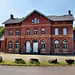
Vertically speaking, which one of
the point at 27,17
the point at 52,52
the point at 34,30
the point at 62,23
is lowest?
the point at 52,52

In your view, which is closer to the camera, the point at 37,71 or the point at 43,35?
the point at 37,71

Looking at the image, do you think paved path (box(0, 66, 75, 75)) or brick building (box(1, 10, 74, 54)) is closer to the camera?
paved path (box(0, 66, 75, 75))

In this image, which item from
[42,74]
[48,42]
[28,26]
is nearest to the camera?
[42,74]

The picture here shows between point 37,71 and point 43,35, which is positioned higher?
point 43,35

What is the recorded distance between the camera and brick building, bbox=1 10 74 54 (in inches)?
706

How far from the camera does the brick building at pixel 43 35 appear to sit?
17.9 metres

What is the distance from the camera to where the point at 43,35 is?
18.3 m

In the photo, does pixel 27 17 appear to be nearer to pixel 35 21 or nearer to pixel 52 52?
pixel 35 21

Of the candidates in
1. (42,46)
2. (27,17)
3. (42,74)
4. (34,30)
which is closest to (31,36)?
(34,30)

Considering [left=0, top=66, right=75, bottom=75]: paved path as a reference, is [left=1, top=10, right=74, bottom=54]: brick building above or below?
above

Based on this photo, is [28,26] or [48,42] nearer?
[48,42]

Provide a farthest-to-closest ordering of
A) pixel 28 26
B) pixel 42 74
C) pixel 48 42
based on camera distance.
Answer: pixel 28 26, pixel 48 42, pixel 42 74

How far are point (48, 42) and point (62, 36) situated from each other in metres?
3.27

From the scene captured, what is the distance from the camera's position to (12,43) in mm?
19984
